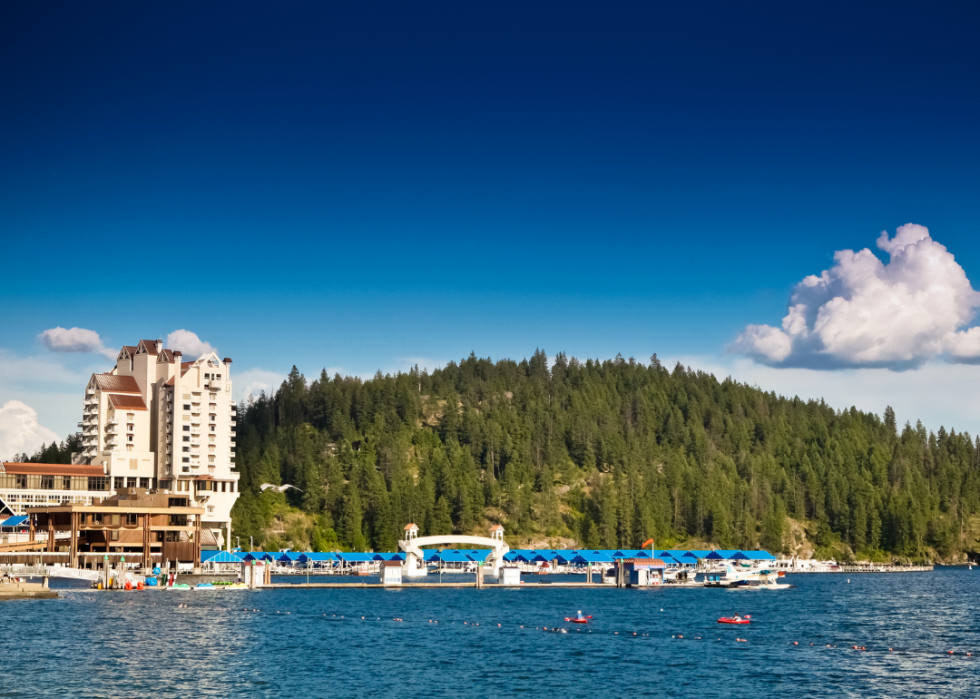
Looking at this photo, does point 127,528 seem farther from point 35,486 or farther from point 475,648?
point 475,648

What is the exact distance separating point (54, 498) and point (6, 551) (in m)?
29.2

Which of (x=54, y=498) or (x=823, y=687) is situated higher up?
(x=54, y=498)

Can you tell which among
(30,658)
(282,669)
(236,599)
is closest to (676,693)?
(282,669)

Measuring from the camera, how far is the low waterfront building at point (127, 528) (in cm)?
17412

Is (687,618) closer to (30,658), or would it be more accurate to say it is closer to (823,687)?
(823,687)

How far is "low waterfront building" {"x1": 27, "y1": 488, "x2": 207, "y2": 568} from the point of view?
174m

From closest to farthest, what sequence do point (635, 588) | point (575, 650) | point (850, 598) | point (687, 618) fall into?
point (575, 650) → point (687, 618) → point (850, 598) → point (635, 588)

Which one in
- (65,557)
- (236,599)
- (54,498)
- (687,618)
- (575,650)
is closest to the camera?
(575,650)

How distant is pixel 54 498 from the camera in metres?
196

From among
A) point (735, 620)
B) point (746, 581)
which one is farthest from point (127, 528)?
point (735, 620)

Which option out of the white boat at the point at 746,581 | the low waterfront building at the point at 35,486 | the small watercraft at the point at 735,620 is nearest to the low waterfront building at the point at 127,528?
the low waterfront building at the point at 35,486

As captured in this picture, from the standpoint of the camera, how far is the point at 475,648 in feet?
269

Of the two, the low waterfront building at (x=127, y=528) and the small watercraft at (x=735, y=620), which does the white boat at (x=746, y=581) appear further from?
the low waterfront building at (x=127, y=528)

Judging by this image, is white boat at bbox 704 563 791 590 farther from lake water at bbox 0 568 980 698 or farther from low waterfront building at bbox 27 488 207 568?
low waterfront building at bbox 27 488 207 568
